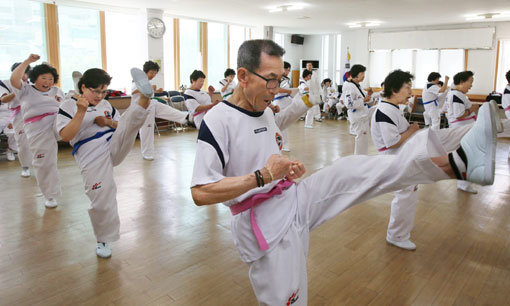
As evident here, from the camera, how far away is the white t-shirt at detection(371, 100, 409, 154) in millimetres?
3154

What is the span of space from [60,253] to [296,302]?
7.86 feet

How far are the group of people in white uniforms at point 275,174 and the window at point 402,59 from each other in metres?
13.7

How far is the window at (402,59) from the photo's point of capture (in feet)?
46.1

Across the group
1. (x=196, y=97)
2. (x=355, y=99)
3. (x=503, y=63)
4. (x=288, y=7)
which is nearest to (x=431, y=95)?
(x=355, y=99)

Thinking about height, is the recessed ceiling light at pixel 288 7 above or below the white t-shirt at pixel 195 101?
above

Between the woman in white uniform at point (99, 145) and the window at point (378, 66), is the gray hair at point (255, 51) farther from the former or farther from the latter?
the window at point (378, 66)

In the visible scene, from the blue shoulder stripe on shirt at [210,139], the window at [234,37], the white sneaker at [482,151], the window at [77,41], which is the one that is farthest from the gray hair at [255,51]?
the window at [234,37]

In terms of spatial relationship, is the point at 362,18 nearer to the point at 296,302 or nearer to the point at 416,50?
the point at 416,50

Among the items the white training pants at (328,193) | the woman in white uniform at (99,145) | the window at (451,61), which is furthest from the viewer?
the window at (451,61)

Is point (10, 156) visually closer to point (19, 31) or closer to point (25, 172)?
point (25, 172)

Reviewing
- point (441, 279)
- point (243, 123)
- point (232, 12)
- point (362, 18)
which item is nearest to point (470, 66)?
point (362, 18)

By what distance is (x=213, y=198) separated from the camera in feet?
4.74

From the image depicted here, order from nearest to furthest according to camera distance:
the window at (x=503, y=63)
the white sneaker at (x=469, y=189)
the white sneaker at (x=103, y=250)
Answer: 1. the white sneaker at (x=103, y=250)
2. the white sneaker at (x=469, y=189)
3. the window at (x=503, y=63)

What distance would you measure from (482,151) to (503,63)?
527 inches
